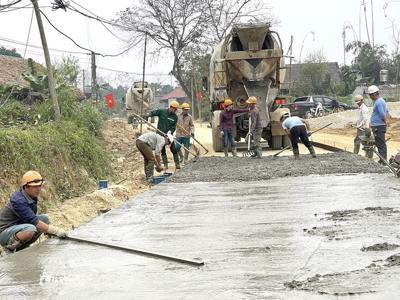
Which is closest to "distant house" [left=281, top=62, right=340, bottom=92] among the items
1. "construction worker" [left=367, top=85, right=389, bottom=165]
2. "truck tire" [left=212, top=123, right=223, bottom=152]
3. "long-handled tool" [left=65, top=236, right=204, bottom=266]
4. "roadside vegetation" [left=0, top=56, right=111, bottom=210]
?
"truck tire" [left=212, top=123, right=223, bottom=152]

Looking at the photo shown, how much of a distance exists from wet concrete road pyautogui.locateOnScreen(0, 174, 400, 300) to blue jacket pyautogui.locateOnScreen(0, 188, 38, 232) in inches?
22.6

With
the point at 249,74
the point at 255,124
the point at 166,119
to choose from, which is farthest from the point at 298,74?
the point at 166,119

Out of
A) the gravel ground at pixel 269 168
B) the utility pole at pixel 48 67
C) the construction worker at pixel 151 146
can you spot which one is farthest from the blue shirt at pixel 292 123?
the utility pole at pixel 48 67

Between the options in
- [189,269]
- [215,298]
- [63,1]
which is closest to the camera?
[215,298]

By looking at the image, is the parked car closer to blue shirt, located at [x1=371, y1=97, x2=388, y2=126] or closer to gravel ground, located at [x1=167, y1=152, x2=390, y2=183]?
gravel ground, located at [x1=167, y1=152, x2=390, y2=183]

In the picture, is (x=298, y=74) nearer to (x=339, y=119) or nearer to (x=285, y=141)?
(x=339, y=119)

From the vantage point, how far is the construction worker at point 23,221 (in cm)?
728

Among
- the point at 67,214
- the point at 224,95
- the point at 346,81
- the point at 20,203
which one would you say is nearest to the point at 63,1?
the point at 224,95

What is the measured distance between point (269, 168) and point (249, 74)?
5.99m

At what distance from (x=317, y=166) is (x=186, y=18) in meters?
35.9

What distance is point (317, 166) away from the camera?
41.3 feet

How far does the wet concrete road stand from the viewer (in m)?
4.65

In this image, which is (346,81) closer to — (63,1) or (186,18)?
(186,18)

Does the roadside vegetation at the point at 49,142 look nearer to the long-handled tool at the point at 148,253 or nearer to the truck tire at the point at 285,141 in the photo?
the long-handled tool at the point at 148,253
